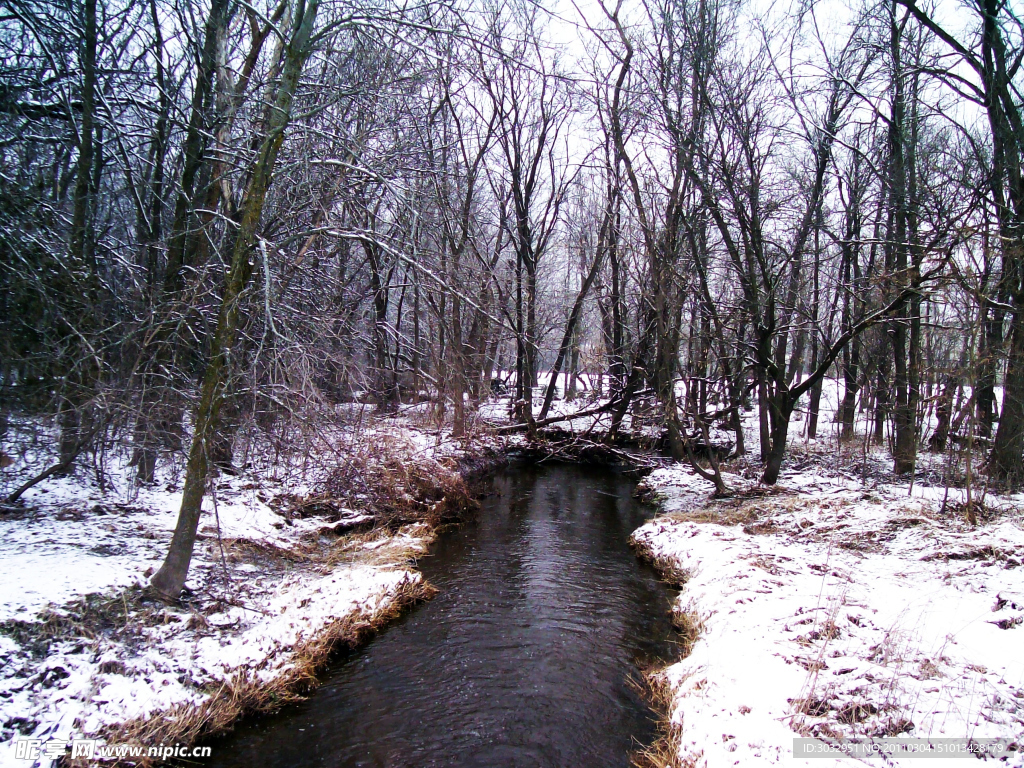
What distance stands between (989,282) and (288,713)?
1248cm

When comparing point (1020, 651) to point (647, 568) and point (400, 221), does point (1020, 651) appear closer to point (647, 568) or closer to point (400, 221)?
point (647, 568)

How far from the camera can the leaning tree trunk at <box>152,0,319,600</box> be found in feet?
19.1

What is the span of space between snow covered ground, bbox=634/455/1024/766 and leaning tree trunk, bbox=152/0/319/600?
5225 mm

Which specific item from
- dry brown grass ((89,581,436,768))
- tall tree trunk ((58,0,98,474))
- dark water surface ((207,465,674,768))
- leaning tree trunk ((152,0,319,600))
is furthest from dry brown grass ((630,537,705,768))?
tall tree trunk ((58,0,98,474))

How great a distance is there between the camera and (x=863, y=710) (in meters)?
4.45

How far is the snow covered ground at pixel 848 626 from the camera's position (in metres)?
4.35

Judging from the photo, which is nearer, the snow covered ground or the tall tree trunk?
the snow covered ground

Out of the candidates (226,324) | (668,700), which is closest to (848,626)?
(668,700)

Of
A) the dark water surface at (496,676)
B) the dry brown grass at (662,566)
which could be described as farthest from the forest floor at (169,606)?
the dry brown grass at (662,566)

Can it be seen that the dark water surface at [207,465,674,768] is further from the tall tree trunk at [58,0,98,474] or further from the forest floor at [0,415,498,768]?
the tall tree trunk at [58,0,98,474]

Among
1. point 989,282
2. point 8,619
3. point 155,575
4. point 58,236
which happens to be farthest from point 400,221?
point 989,282

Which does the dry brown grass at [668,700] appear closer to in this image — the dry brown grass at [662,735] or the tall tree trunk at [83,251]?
the dry brown grass at [662,735]

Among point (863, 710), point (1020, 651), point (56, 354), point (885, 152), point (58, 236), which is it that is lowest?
point (863, 710)

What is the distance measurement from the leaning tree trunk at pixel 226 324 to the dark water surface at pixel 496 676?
1.97m
